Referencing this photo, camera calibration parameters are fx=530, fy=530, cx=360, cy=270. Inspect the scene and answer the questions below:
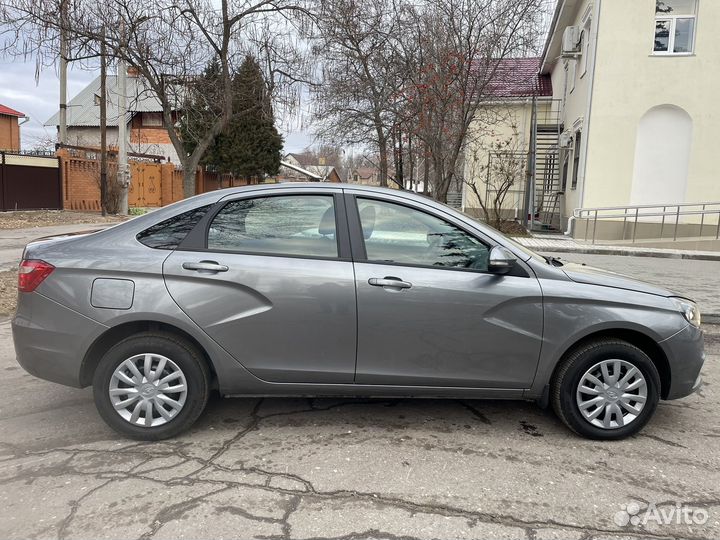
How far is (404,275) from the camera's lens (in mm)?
3453

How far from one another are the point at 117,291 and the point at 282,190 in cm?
127

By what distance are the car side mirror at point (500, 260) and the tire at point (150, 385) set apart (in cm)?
200

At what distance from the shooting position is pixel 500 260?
3395mm

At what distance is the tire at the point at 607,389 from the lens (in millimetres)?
3500

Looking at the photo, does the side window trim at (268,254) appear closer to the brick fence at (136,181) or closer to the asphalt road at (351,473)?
the asphalt road at (351,473)

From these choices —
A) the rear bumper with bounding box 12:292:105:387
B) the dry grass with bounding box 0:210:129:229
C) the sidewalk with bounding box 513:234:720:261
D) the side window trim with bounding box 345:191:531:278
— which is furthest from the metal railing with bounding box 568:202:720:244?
the dry grass with bounding box 0:210:129:229

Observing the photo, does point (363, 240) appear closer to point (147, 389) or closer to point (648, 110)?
point (147, 389)

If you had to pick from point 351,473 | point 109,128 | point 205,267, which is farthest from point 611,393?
point 109,128

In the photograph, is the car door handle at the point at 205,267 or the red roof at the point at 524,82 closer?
the car door handle at the point at 205,267

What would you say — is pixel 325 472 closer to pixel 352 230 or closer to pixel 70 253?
pixel 352 230

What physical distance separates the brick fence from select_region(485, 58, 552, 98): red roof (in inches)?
521

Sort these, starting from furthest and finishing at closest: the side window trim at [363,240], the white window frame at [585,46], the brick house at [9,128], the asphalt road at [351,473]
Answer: the brick house at [9,128] → the white window frame at [585,46] → the side window trim at [363,240] → the asphalt road at [351,473]

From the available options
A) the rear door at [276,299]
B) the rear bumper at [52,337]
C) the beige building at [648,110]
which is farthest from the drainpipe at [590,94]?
the rear bumper at [52,337]

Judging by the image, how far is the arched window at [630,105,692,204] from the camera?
47.4ft
